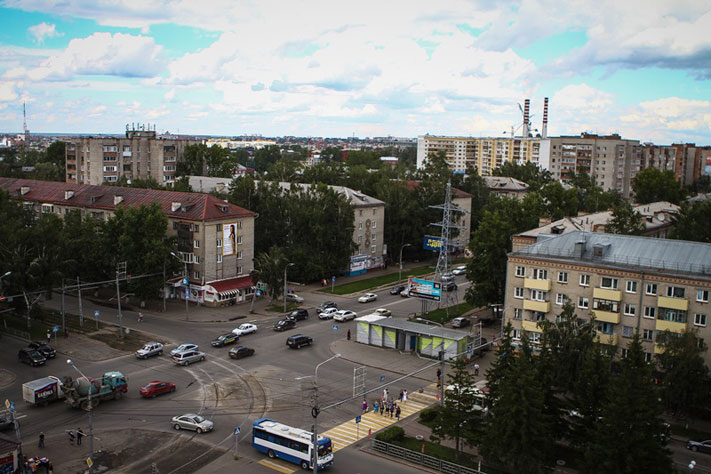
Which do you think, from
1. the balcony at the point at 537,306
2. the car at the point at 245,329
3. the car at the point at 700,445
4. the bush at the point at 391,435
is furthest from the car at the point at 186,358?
the car at the point at 700,445

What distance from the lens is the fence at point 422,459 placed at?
117 ft

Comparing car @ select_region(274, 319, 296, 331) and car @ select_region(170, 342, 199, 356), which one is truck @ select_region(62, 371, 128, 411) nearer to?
car @ select_region(170, 342, 199, 356)

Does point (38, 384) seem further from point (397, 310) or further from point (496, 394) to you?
point (397, 310)

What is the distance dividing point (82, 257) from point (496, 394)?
1971 inches

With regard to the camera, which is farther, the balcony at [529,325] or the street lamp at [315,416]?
the balcony at [529,325]

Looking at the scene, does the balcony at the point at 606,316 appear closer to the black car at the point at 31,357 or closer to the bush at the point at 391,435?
the bush at the point at 391,435

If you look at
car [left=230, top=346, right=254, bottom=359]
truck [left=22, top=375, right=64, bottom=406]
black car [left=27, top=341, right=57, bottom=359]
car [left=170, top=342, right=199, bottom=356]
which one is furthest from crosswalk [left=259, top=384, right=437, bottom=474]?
black car [left=27, top=341, right=57, bottom=359]

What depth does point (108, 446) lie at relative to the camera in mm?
37906

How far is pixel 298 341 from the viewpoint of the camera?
5775 cm

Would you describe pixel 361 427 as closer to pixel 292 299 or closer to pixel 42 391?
pixel 42 391

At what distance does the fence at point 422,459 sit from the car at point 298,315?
2930cm

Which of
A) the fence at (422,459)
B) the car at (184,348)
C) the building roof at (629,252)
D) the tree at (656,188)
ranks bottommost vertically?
the fence at (422,459)

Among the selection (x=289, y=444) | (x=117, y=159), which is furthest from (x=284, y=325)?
(x=117, y=159)

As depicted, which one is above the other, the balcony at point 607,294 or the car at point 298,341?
the balcony at point 607,294
